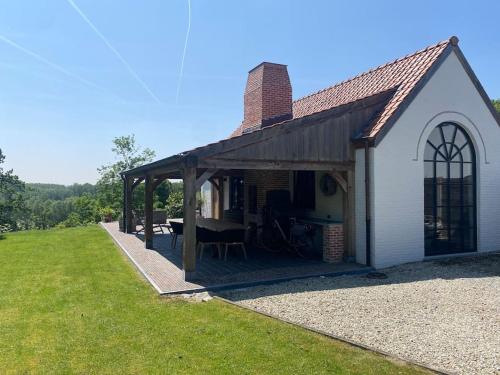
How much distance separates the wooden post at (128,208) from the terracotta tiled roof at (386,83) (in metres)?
7.52

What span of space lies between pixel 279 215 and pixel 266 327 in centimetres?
642

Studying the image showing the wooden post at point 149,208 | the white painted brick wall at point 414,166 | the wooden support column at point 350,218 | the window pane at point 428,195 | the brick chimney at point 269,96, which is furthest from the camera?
the brick chimney at point 269,96

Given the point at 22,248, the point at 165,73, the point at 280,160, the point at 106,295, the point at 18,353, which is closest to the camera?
the point at 18,353

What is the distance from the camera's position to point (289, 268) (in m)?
8.89

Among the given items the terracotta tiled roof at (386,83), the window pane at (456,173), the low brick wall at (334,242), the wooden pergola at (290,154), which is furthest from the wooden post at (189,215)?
the window pane at (456,173)

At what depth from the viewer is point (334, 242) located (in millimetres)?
9523

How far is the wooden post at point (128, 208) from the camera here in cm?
1591

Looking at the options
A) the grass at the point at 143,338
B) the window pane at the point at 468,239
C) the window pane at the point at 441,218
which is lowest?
the grass at the point at 143,338

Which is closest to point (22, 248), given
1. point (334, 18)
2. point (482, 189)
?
point (334, 18)

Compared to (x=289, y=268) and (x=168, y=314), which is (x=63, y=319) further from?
(x=289, y=268)

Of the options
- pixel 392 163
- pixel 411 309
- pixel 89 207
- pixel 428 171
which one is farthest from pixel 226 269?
pixel 89 207

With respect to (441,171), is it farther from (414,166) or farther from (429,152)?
(414,166)

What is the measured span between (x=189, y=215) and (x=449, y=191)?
7.13 metres

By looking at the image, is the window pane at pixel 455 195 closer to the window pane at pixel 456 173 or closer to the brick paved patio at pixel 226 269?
the window pane at pixel 456 173
